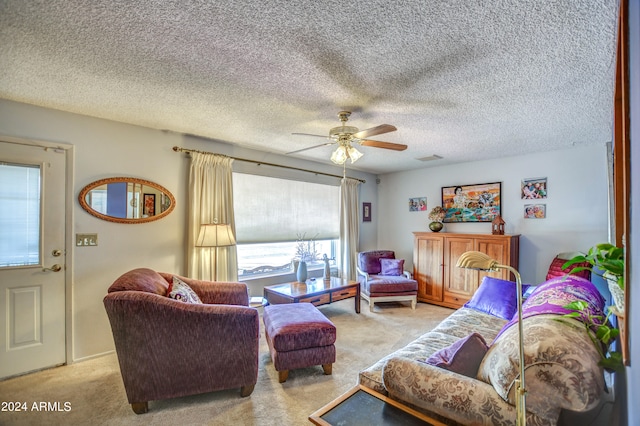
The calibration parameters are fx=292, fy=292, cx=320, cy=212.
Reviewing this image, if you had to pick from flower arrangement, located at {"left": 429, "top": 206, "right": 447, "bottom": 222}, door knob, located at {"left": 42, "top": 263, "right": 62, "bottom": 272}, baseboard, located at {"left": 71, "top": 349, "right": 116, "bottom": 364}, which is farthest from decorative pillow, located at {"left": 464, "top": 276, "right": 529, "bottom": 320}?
door knob, located at {"left": 42, "top": 263, "right": 62, "bottom": 272}

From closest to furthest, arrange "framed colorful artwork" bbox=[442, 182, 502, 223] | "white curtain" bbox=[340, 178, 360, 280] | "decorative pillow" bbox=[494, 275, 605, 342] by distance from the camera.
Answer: "decorative pillow" bbox=[494, 275, 605, 342], "framed colorful artwork" bbox=[442, 182, 502, 223], "white curtain" bbox=[340, 178, 360, 280]

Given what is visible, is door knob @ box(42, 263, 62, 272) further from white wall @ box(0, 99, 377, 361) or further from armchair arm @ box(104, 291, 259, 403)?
armchair arm @ box(104, 291, 259, 403)

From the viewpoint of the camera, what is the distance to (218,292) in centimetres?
299

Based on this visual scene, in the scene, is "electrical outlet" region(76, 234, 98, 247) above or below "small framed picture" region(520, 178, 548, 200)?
below

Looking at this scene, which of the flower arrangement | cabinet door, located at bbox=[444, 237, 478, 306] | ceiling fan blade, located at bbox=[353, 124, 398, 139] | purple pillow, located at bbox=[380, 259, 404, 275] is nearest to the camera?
ceiling fan blade, located at bbox=[353, 124, 398, 139]

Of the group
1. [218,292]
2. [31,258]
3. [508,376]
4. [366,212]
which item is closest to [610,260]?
[508,376]

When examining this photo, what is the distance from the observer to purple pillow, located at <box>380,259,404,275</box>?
4918 millimetres

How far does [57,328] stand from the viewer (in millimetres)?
2785

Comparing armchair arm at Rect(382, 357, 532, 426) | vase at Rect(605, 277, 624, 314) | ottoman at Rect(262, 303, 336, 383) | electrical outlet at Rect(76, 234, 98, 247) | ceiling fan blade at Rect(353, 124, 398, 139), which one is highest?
ceiling fan blade at Rect(353, 124, 398, 139)

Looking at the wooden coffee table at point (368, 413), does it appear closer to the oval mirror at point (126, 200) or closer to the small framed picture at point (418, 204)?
the oval mirror at point (126, 200)

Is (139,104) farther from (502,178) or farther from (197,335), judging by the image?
(502,178)

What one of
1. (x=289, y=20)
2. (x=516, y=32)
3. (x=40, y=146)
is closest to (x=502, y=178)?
(x=516, y=32)

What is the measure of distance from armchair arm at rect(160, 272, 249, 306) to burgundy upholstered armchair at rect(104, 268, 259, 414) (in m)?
Result: 0.63

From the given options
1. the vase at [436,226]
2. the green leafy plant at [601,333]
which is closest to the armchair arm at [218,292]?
the green leafy plant at [601,333]
